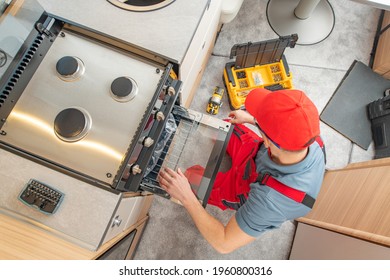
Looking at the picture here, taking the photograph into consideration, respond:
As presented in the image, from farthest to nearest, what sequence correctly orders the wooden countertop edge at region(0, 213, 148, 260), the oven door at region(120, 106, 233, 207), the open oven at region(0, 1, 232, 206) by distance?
the oven door at region(120, 106, 233, 207) < the open oven at region(0, 1, 232, 206) < the wooden countertop edge at region(0, 213, 148, 260)

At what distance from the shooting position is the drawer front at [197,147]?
1179 mm

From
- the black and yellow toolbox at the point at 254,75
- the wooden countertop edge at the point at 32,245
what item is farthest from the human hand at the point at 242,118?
the wooden countertop edge at the point at 32,245

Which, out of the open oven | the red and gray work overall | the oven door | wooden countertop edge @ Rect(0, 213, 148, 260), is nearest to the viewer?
wooden countertop edge @ Rect(0, 213, 148, 260)

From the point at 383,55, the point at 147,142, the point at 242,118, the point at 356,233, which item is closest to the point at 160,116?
the point at 147,142

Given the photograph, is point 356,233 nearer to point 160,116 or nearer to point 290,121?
point 290,121

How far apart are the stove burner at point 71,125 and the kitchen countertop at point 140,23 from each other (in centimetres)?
31

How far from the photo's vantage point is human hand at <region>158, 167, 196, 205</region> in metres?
1.03

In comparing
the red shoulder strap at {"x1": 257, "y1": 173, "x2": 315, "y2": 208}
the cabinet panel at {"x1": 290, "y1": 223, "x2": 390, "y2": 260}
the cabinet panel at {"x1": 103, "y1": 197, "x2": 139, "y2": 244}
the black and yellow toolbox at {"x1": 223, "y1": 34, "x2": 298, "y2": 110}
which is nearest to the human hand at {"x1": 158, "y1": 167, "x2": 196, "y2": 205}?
the cabinet panel at {"x1": 103, "y1": 197, "x2": 139, "y2": 244}

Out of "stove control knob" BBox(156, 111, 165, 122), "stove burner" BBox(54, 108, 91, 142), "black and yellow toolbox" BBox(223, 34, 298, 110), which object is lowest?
"stove burner" BBox(54, 108, 91, 142)

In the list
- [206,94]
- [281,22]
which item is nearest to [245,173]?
[206,94]

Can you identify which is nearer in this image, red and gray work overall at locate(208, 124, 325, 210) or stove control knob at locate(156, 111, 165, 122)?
stove control knob at locate(156, 111, 165, 122)

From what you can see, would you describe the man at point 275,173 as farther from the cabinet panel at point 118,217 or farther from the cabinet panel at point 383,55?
the cabinet panel at point 383,55

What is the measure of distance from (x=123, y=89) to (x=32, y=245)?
0.53m

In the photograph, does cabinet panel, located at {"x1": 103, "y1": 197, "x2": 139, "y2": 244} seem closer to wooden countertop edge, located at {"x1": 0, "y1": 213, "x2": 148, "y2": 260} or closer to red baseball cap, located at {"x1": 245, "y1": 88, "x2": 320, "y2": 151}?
wooden countertop edge, located at {"x1": 0, "y1": 213, "x2": 148, "y2": 260}
